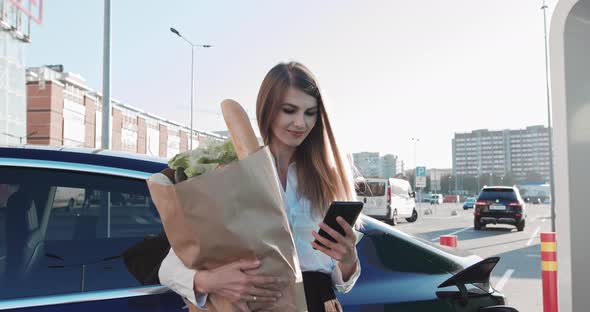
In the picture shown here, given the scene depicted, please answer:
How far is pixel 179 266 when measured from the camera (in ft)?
4.90

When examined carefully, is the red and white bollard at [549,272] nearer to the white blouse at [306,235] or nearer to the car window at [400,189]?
the white blouse at [306,235]

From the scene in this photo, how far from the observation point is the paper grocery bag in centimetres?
128

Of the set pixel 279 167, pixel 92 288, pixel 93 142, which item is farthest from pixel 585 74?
pixel 93 142

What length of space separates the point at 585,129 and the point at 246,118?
0.85 m

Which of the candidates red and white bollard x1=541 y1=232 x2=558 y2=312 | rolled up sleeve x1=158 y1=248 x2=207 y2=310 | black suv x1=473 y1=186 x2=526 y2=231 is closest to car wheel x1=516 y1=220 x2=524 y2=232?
black suv x1=473 y1=186 x2=526 y2=231

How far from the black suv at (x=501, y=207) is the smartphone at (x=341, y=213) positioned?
19001 mm

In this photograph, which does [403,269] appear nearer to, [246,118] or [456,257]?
[456,257]

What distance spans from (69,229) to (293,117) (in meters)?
1.04

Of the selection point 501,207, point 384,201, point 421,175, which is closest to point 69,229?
point 501,207

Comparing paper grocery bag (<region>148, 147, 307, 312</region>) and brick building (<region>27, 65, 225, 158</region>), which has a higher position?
brick building (<region>27, 65, 225, 158</region>)

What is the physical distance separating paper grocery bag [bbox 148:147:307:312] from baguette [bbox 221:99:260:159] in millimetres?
52

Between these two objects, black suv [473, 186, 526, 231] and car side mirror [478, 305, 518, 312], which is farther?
black suv [473, 186, 526, 231]

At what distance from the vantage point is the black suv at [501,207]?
19.0 metres

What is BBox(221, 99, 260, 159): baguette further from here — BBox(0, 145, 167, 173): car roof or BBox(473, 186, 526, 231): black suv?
BBox(473, 186, 526, 231): black suv
